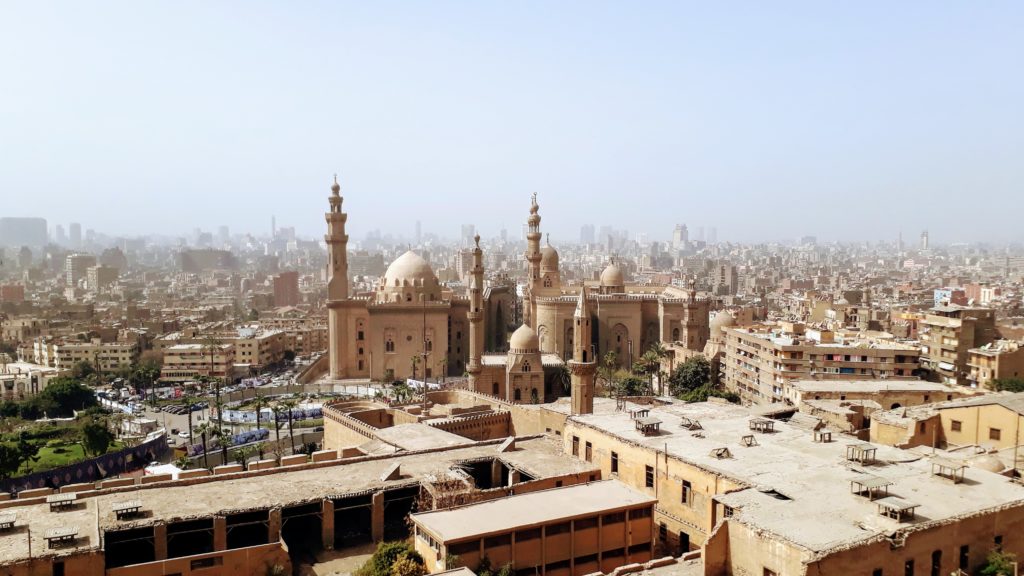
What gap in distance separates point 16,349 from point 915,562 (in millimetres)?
76736

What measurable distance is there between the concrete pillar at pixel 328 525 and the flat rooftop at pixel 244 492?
22 centimetres

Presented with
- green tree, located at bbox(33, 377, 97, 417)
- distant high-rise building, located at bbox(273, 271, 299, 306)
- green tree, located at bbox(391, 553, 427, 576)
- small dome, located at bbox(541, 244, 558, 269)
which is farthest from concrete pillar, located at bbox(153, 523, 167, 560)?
distant high-rise building, located at bbox(273, 271, 299, 306)

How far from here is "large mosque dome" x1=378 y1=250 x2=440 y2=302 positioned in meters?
52.5

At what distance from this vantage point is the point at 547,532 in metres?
17.5

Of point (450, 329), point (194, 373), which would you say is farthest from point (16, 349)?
point (450, 329)

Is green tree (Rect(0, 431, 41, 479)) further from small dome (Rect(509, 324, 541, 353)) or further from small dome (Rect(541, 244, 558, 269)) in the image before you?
small dome (Rect(541, 244, 558, 269))

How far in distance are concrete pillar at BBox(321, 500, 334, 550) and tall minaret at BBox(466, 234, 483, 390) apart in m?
21.1

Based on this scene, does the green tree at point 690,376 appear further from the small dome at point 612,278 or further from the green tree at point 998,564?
the green tree at point 998,564

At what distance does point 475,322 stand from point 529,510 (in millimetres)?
25711

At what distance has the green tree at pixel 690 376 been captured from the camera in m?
45.2

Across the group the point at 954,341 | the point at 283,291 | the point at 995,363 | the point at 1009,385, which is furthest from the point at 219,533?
the point at 283,291

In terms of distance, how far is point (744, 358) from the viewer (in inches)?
1730

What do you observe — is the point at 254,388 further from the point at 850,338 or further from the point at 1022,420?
the point at 1022,420

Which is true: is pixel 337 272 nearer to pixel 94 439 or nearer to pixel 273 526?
pixel 94 439
